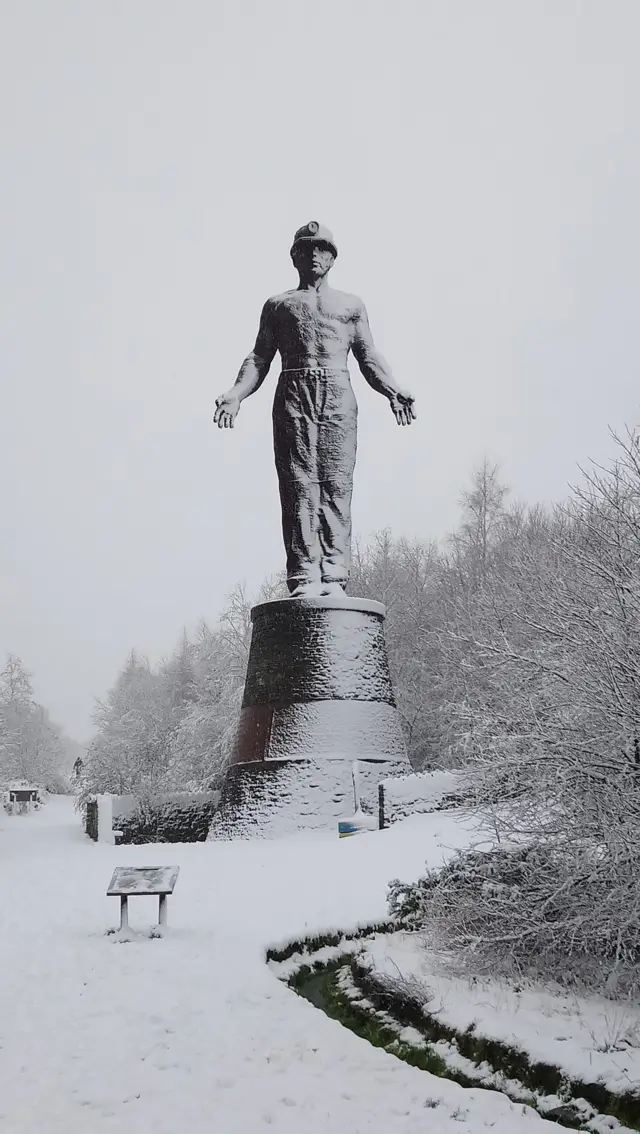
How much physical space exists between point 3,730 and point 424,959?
36081 millimetres

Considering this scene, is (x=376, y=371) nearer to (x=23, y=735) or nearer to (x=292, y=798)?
(x=292, y=798)

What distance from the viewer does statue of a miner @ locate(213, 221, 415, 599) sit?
1281cm

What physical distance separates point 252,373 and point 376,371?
173 cm

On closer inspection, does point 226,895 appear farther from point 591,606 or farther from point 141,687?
point 141,687

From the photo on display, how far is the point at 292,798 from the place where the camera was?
37.3 feet

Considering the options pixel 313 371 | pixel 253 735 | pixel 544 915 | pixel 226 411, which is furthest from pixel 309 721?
pixel 544 915

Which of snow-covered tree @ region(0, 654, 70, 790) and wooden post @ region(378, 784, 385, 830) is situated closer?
wooden post @ region(378, 784, 385, 830)

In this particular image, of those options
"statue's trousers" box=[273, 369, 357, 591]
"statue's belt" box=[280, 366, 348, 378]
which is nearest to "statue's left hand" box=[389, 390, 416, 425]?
"statue's trousers" box=[273, 369, 357, 591]

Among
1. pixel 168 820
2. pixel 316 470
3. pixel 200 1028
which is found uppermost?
pixel 316 470

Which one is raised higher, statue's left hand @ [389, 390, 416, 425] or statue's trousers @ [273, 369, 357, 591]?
statue's left hand @ [389, 390, 416, 425]

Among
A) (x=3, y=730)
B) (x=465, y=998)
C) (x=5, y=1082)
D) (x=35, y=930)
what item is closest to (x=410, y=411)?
(x=35, y=930)

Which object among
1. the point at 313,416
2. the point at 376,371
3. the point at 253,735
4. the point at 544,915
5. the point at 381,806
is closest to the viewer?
the point at 544,915

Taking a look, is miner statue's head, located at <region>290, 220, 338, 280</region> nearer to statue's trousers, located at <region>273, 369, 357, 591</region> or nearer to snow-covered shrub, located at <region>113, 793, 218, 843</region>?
statue's trousers, located at <region>273, 369, 357, 591</region>

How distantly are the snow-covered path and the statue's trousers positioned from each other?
4675 mm
